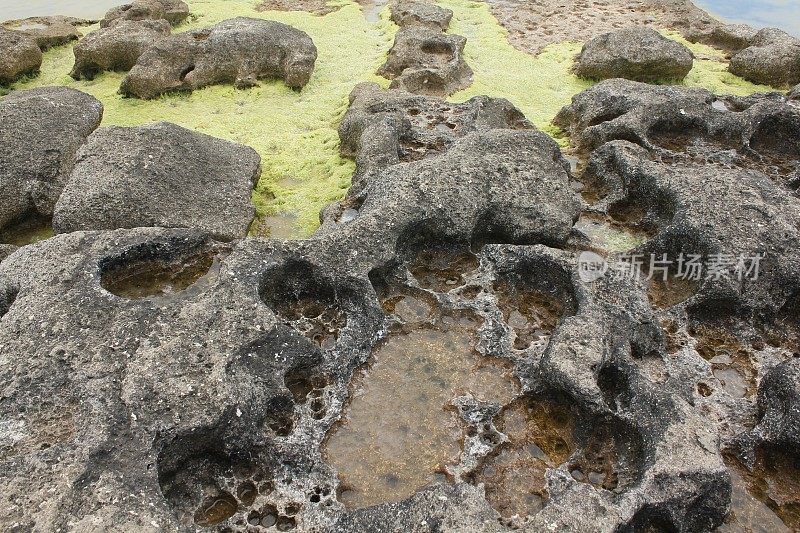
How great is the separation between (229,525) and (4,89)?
32.6 feet

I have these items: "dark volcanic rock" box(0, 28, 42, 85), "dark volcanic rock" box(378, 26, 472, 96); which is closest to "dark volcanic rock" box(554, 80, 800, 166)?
"dark volcanic rock" box(378, 26, 472, 96)

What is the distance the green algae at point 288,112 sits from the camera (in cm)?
776

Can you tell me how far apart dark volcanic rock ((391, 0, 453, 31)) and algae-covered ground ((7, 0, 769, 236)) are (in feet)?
0.83

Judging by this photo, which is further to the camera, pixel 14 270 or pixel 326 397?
pixel 14 270

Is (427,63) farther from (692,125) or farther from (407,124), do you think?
(692,125)

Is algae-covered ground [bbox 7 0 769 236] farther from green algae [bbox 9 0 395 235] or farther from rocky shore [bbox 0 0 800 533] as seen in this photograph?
rocky shore [bbox 0 0 800 533]

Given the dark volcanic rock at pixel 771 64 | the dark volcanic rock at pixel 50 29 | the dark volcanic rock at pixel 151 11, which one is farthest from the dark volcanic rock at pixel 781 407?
the dark volcanic rock at pixel 50 29

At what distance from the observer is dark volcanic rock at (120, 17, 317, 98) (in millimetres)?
9984

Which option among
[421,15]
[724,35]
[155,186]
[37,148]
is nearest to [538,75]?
[421,15]

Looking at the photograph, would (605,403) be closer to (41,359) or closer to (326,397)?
(326,397)

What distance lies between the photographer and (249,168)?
7.36 metres

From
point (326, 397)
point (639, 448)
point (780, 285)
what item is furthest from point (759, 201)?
point (326, 397)

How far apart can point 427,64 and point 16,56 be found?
703 cm

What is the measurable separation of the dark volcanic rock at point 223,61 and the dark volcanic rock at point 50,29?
332 centimetres
